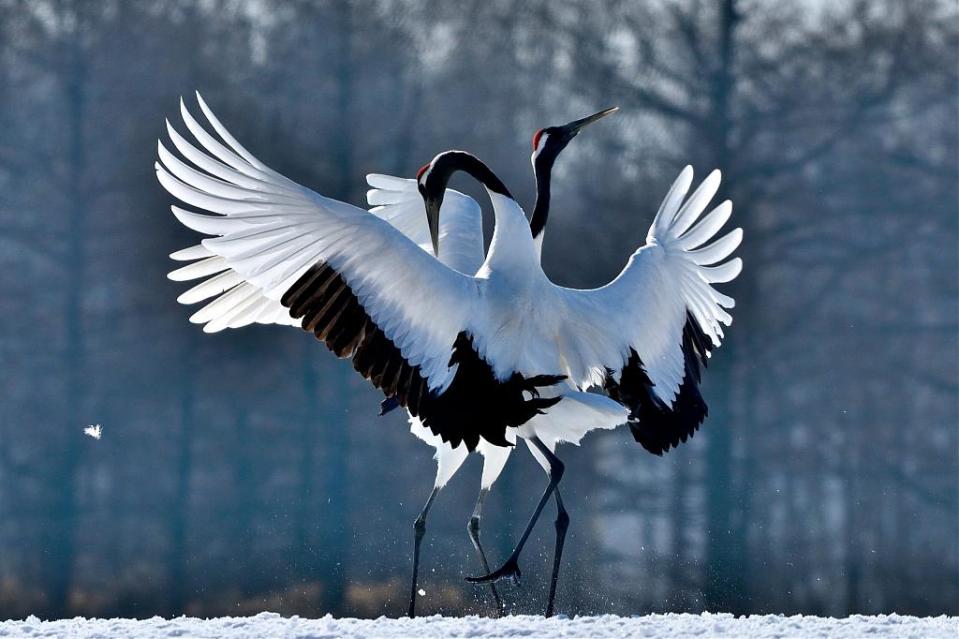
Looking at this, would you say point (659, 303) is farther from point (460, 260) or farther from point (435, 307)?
point (435, 307)

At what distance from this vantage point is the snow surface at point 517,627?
5062 millimetres

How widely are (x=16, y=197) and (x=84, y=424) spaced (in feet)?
8.07

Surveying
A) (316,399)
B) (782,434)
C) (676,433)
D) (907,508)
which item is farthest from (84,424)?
(676,433)

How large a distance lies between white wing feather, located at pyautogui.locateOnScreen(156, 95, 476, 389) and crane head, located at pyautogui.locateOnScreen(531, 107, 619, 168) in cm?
124

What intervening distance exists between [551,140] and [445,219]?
65 cm

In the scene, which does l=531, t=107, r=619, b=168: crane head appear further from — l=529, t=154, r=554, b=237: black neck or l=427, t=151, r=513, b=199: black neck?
l=427, t=151, r=513, b=199: black neck

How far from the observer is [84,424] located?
47.4ft

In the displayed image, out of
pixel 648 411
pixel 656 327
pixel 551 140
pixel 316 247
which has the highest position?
pixel 551 140

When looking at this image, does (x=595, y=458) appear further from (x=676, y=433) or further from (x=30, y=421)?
(x=676, y=433)

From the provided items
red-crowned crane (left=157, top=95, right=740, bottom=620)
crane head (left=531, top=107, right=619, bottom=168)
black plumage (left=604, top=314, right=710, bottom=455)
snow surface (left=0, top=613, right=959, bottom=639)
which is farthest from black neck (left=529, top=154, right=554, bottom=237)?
snow surface (left=0, top=613, right=959, bottom=639)

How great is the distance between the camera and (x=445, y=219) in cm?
675

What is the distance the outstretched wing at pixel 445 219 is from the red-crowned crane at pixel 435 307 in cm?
57

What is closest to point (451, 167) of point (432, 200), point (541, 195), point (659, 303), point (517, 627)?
point (432, 200)

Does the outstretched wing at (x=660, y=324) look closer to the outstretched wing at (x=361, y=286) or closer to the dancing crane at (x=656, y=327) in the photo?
the dancing crane at (x=656, y=327)
